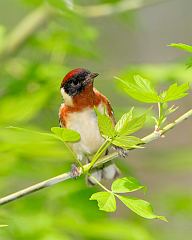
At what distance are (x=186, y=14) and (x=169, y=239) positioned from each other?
204 inches

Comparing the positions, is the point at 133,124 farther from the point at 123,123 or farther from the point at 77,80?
the point at 77,80

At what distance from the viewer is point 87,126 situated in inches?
87.6

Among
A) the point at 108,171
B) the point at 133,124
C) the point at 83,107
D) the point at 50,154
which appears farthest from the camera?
the point at 108,171

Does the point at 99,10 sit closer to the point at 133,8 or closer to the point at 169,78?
the point at 133,8

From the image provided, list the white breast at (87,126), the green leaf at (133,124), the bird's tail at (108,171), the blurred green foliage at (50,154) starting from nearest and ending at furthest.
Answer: the green leaf at (133,124)
the blurred green foliage at (50,154)
the white breast at (87,126)
the bird's tail at (108,171)

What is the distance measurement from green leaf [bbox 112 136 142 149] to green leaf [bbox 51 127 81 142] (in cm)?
8

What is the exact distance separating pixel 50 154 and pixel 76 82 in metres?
0.23

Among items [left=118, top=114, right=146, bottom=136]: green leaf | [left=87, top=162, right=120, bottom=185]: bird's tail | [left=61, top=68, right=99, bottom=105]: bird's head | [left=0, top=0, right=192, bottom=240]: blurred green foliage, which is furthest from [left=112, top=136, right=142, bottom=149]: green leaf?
[left=87, top=162, right=120, bottom=185]: bird's tail

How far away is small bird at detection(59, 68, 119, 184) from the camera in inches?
83.0

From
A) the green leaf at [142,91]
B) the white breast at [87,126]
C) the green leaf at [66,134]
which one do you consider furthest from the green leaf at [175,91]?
the white breast at [87,126]

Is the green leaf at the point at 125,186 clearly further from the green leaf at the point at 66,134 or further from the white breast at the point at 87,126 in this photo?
the white breast at the point at 87,126

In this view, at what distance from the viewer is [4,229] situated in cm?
190

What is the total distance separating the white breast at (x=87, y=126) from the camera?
2211mm

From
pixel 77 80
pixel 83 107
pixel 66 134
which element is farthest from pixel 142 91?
pixel 83 107
